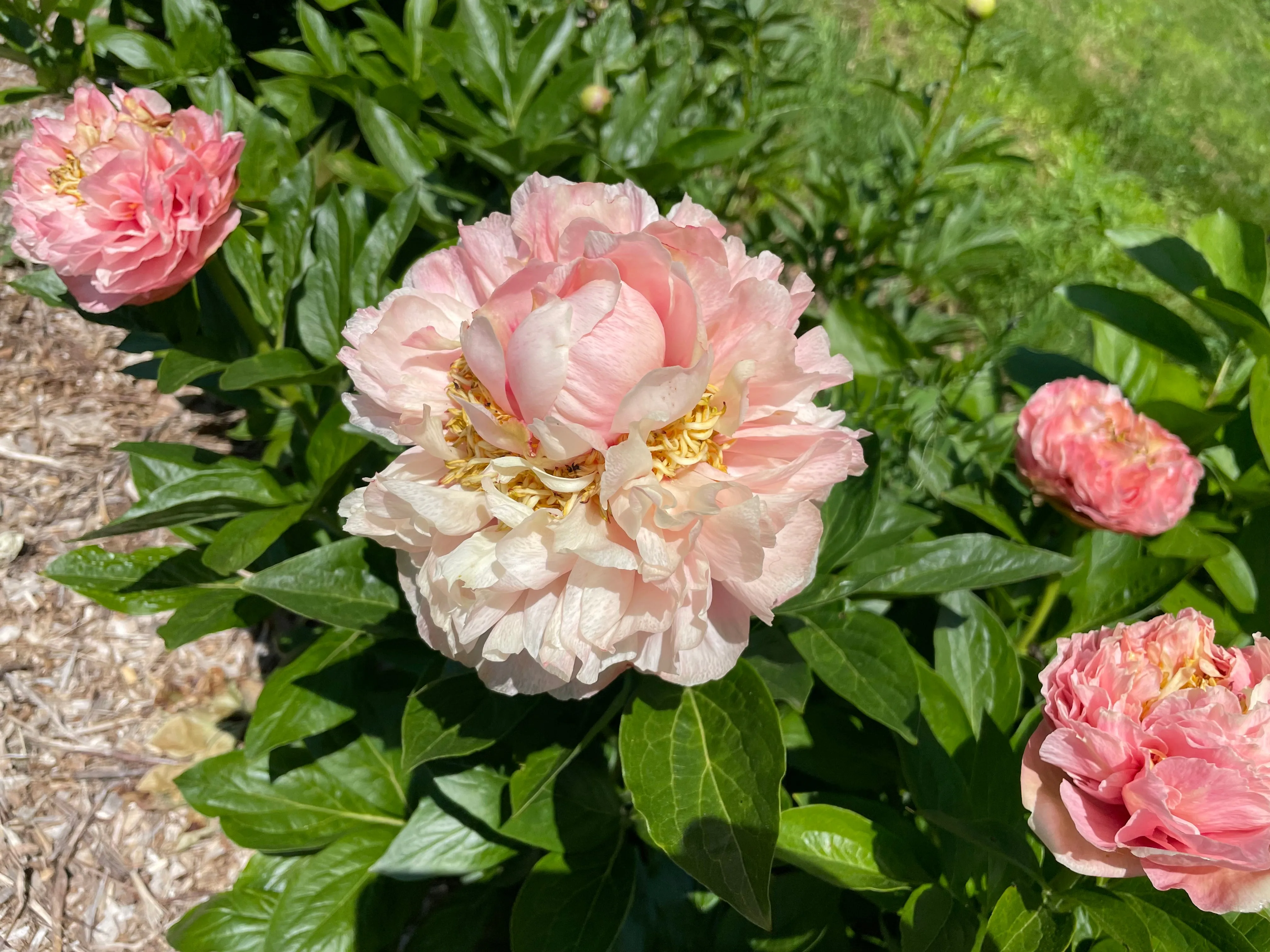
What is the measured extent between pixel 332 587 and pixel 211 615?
0.35 meters

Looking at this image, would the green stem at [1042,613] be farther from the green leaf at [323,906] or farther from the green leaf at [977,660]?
the green leaf at [323,906]

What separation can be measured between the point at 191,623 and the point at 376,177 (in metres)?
0.96

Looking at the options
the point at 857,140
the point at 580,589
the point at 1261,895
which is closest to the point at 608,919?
the point at 580,589

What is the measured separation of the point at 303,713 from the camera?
4.70 ft

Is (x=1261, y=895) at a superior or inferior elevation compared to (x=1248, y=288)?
inferior

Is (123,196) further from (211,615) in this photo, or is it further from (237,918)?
(237,918)

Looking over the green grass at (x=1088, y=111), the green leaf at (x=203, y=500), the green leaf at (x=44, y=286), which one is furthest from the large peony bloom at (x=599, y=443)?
the green grass at (x=1088, y=111)

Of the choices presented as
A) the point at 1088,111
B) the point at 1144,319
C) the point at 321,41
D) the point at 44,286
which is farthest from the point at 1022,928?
the point at 1088,111

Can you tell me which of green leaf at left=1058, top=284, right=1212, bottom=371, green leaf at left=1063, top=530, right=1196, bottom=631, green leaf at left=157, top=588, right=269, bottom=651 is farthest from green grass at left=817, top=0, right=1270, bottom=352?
green leaf at left=157, top=588, right=269, bottom=651

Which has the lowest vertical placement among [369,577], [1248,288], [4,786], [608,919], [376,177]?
[4,786]

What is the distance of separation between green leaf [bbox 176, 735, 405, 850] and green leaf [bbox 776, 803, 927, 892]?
761 mm

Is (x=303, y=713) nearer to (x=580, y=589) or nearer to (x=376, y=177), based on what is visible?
(x=580, y=589)

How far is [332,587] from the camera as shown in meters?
1.27

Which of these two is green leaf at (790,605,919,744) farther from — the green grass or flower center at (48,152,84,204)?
→ the green grass
